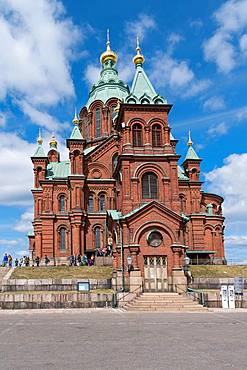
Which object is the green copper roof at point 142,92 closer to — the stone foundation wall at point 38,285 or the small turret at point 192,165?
the stone foundation wall at point 38,285

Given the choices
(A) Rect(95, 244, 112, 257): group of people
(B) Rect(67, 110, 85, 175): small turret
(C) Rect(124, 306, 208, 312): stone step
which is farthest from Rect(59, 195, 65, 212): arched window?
(C) Rect(124, 306, 208, 312): stone step

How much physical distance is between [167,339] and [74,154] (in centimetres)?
3711

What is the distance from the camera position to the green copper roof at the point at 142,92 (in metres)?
36.2

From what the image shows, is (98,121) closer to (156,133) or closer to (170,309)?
(156,133)

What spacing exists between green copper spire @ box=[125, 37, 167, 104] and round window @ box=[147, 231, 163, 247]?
11.3 meters

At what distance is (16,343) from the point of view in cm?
1451

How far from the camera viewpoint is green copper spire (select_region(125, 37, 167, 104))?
36.2m

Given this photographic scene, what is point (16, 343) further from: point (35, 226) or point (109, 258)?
point (35, 226)

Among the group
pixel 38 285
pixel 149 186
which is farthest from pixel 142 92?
pixel 38 285

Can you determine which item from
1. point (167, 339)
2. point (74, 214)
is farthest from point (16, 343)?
point (74, 214)

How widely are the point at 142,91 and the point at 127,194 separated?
978cm

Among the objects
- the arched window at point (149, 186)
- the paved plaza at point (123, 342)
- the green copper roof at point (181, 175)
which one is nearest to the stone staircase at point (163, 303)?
the paved plaza at point (123, 342)

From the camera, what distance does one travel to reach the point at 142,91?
3750 centimetres

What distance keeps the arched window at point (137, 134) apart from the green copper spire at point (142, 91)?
2096 millimetres
